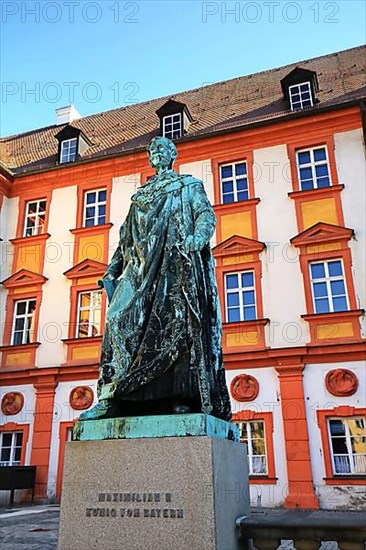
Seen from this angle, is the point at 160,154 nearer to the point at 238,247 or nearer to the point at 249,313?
the point at 249,313

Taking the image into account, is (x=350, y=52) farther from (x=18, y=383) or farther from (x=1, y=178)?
(x=18, y=383)

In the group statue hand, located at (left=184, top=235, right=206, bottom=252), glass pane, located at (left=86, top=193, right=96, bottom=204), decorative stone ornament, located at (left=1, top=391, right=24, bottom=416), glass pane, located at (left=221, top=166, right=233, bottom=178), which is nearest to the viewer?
statue hand, located at (left=184, top=235, right=206, bottom=252)

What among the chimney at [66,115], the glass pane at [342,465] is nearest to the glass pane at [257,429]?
the glass pane at [342,465]

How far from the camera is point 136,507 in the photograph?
2.55 m

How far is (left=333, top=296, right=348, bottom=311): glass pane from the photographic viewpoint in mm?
11961

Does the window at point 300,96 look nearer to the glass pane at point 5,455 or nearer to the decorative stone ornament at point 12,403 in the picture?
the decorative stone ornament at point 12,403

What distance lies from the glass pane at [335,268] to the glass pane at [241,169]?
370 cm

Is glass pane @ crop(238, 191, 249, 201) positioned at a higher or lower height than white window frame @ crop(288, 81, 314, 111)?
lower

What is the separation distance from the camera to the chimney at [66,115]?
21.7 metres

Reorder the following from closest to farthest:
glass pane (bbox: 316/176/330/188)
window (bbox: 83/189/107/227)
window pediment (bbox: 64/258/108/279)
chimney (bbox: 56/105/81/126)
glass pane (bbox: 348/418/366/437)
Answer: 1. glass pane (bbox: 348/418/366/437)
2. glass pane (bbox: 316/176/330/188)
3. window pediment (bbox: 64/258/108/279)
4. window (bbox: 83/189/107/227)
5. chimney (bbox: 56/105/81/126)

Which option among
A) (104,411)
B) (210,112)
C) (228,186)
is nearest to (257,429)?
(228,186)

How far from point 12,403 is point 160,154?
11930mm

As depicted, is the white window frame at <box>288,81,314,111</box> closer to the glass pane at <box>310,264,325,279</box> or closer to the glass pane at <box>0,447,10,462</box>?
the glass pane at <box>310,264,325,279</box>

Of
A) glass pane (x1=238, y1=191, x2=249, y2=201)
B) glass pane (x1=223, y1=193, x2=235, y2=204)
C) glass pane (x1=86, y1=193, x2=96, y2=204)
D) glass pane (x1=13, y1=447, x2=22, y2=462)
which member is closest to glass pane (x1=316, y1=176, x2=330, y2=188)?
glass pane (x1=238, y1=191, x2=249, y2=201)
